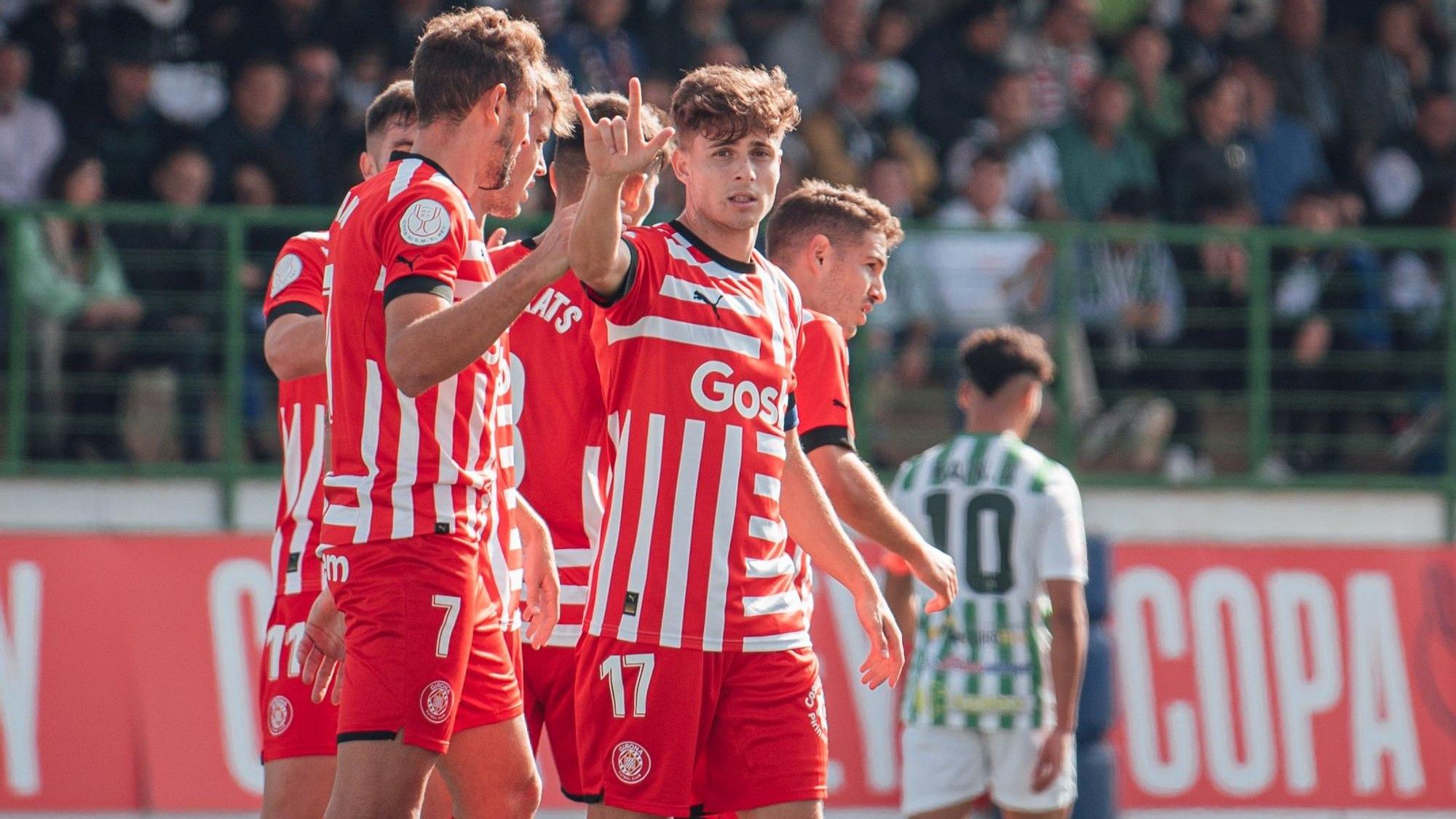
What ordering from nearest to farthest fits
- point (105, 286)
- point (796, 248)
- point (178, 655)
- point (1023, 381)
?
point (796, 248) → point (1023, 381) → point (178, 655) → point (105, 286)

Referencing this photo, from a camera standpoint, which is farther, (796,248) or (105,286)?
(105,286)

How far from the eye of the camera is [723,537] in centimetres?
444

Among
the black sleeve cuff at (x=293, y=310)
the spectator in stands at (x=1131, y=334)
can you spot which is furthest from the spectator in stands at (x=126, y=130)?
the black sleeve cuff at (x=293, y=310)

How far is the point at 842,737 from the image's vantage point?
31.2 ft

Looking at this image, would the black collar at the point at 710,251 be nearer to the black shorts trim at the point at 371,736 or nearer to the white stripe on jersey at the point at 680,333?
the white stripe on jersey at the point at 680,333

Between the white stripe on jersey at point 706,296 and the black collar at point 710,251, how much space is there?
7 cm

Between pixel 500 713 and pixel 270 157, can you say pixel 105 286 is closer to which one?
Answer: pixel 270 157

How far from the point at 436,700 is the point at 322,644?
1.33 ft

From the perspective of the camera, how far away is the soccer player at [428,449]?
3.99 meters

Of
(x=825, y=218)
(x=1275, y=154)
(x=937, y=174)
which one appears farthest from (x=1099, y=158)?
(x=825, y=218)

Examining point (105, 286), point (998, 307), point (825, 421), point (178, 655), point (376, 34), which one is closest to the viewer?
point (825, 421)

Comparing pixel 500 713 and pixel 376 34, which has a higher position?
pixel 376 34

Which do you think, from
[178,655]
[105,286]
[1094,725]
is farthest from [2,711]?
[1094,725]

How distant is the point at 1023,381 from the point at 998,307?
3.89 m
